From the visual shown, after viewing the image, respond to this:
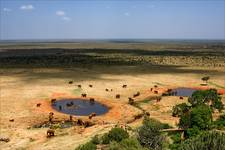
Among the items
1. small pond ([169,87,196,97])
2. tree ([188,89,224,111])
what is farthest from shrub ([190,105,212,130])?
small pond ([169,87,196,97])

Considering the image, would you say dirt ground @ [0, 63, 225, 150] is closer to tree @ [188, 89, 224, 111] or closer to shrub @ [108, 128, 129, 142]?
shrub @ [108, 128, 129, 142]

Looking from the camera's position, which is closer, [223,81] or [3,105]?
[3,105]

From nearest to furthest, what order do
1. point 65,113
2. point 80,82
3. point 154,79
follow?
point 65,113
point 80,82
point 154,79

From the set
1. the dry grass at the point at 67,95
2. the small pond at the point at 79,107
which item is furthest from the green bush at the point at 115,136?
the small pond at the point at 79,107

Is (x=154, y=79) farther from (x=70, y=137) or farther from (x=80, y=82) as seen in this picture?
(x=70, y=137)

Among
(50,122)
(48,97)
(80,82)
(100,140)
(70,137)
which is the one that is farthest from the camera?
(80,82)

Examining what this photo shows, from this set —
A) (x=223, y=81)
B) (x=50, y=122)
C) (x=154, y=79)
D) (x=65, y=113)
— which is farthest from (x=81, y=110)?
(x=223, y=81)
